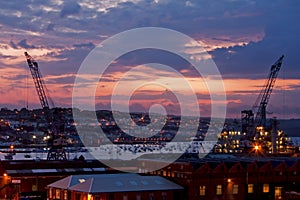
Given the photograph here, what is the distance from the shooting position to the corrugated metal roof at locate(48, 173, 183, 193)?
92.9 ft

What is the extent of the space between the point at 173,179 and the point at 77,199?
537 centimetres

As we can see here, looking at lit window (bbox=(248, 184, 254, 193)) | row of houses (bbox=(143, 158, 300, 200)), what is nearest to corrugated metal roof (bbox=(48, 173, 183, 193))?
row of houses (bbox=(143, 158, 300, 200))

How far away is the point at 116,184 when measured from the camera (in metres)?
28.8

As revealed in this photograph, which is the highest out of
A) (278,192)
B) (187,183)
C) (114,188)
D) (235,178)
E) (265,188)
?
(235,178)

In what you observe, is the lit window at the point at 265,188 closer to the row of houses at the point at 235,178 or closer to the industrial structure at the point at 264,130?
the row of houses at the point at 235,178

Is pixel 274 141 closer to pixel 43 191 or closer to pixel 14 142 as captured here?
pixel 43 191

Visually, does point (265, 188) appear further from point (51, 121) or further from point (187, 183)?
point (51, 121)

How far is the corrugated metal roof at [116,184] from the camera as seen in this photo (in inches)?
1115

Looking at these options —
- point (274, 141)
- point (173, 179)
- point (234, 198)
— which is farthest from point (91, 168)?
point (274, 141)

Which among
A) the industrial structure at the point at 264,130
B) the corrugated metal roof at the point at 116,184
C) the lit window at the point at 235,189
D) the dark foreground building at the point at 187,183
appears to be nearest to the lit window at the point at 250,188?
the dark foreground building at the point at 187,183

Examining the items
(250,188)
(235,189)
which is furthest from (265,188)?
(235,189)

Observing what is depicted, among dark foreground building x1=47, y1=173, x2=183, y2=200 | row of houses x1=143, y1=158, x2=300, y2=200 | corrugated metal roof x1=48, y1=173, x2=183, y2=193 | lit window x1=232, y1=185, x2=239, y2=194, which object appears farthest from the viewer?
lit window x1=232, y1=185, x2=239, y2=194

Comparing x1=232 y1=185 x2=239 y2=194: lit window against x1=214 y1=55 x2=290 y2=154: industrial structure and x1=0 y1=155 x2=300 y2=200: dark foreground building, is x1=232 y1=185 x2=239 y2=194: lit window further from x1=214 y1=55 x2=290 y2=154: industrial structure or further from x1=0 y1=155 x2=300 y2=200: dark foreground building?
x1=214 y1=55 x2=290 y2=154: industrial structure

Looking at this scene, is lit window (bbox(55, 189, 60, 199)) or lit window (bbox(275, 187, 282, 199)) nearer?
lit window (bbox(55, 189, 60, 199))
